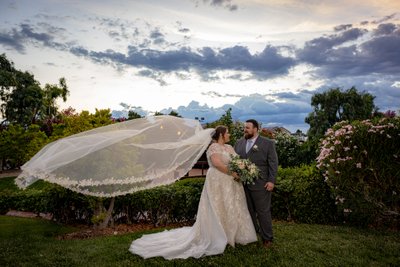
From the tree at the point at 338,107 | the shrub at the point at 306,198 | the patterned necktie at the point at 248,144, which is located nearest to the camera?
the patterned necktie at the point at 248,144

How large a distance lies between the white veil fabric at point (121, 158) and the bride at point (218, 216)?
61cm

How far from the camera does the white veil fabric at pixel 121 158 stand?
7129 millimetres

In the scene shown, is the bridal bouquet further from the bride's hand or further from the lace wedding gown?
the lace wedding gown

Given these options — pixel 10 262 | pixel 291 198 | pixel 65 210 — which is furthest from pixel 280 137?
pixel 10 262

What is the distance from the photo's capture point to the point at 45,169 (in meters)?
6.93

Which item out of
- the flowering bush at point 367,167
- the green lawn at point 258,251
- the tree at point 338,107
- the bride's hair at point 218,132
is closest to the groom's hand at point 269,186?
the green lawn at point 258,251

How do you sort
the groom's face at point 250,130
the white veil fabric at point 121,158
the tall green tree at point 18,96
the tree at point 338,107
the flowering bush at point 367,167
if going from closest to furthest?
the white veil fabric at point 121,158 < the groom's face at point 250,130 < the flowering bush at point 367,167 < the tree at point 338,107 < the tall green tree at point 18,96

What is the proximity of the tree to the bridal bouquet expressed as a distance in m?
32.7

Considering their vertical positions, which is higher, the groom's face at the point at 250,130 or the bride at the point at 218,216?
the groom's face at the point at 250,130

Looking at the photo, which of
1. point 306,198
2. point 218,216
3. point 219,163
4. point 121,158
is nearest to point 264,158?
point 219,163

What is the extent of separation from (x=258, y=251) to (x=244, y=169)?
167 centimetres

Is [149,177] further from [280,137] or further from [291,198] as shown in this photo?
[280,137]

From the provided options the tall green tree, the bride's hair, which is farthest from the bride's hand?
the tall green tree

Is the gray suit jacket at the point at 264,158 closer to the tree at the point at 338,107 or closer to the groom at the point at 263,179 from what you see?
the groom at the point at 263,179
